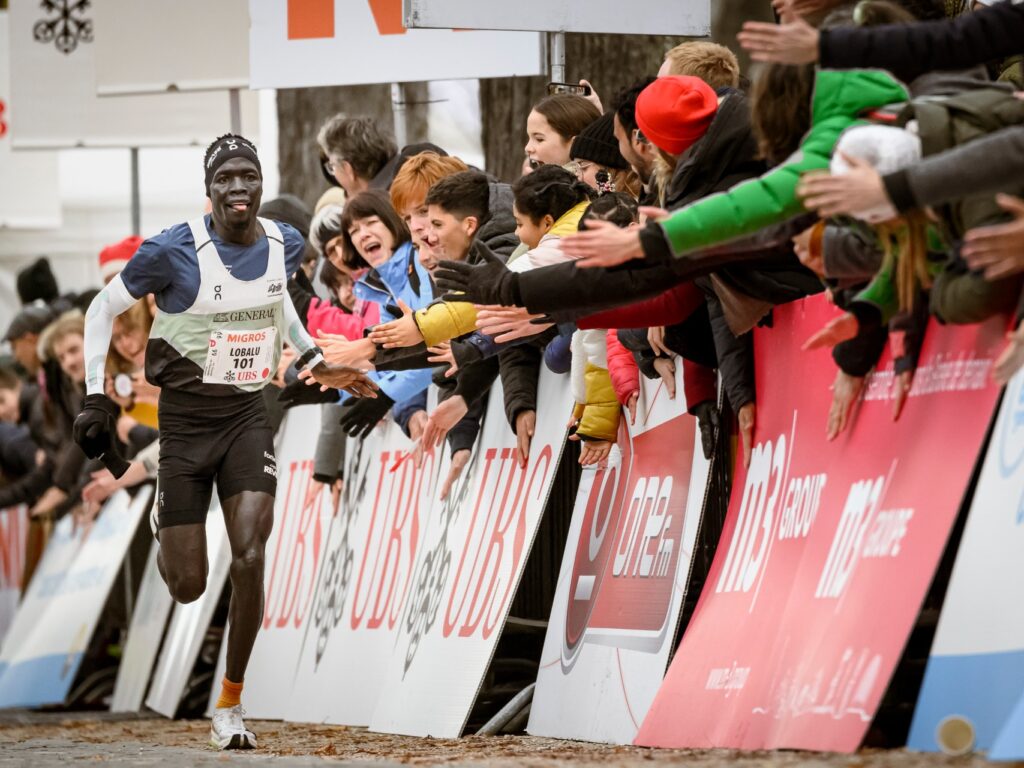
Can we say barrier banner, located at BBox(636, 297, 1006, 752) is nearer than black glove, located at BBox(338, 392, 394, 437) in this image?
Yes

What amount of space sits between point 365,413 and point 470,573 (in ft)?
4.59

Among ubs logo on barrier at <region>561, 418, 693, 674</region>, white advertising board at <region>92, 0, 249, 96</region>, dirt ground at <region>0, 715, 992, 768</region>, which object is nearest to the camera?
→ dirt ground at <region>0, 715, 992, 768</region>

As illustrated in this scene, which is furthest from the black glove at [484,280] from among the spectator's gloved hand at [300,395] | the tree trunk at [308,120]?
the tree trunk at [308,120]

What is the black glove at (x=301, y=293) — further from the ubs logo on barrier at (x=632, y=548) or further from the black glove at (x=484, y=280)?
the black glove at (x=484, y=280)

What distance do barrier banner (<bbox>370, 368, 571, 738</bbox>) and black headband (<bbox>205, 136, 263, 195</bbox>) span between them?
1535mm

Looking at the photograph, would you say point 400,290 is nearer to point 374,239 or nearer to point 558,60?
point 374,239

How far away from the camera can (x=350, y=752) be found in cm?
709

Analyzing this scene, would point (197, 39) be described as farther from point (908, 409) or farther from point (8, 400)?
point (908, 409)

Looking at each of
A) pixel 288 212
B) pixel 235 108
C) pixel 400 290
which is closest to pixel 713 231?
pixel 400 290

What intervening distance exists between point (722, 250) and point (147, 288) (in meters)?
4.03

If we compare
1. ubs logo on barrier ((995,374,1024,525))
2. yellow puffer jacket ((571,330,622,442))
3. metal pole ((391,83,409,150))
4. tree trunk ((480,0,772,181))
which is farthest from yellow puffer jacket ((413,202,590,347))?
metal pole ((391,83,409,150))

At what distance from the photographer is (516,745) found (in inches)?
279

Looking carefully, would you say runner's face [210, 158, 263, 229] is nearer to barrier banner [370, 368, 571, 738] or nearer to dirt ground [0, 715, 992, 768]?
barrier banner [370, 368, 571, 738]

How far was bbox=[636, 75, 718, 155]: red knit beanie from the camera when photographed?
6016 mm
